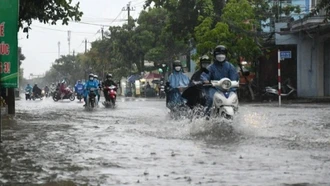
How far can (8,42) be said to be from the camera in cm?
873

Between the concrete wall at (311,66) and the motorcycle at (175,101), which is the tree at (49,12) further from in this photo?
the concrete wall at (311,66)

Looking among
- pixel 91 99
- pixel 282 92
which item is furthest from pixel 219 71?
pixel 282 92

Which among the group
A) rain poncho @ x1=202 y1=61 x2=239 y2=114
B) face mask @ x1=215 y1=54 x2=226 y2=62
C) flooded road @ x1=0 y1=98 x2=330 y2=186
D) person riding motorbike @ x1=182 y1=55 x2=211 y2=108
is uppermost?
face mask @ x1=215 y1=54 x2=226 y2=62

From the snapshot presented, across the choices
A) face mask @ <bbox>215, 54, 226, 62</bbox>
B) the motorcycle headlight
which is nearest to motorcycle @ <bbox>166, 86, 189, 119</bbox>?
face mask @ <bbox>215, 54, 226, 62</bbox>

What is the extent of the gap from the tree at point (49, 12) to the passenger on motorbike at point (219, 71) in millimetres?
7418

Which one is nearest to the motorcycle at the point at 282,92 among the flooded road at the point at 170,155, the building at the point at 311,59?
the building at the point at 311,59

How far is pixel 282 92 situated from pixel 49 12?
57.9 ft

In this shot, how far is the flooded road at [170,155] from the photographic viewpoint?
653 centimetres

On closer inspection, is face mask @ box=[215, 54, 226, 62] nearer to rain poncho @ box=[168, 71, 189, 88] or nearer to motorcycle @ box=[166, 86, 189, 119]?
motorcycle @ box=[166, 86, 189, 119]

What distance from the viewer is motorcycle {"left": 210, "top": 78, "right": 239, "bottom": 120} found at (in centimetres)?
1140

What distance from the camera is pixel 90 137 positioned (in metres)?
11.0

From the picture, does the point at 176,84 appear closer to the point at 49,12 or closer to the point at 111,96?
the point at 49,12

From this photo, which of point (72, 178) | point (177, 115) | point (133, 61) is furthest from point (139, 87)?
point (72, 178)

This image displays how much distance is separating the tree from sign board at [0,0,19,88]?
828 centimetres
